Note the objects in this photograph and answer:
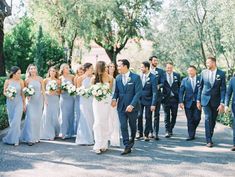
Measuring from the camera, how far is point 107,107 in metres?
10.4

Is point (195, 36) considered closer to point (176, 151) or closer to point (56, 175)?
point (176, 151)

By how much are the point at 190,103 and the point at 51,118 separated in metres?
3.99

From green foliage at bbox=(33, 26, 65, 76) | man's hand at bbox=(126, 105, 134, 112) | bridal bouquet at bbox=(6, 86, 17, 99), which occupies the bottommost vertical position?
man's hand at bbox=(126, 105, 134, 112)

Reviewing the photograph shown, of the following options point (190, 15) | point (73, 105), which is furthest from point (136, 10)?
point (73, 105)

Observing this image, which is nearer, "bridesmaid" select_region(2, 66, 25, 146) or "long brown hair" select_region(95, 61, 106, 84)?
"long brown hair" select_region(95, 61, 106, 84)

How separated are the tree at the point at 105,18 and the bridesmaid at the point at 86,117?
2166cm

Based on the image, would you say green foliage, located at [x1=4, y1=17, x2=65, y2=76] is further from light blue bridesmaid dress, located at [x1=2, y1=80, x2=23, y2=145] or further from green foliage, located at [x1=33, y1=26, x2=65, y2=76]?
light blue bridesmaid dress, located at [x1=2, y1=80, x2=23, y2=145]

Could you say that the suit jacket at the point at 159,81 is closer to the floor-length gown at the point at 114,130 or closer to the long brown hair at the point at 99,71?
the floor-length gown at the point at 114,130

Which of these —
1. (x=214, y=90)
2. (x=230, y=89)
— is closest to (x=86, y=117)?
(x=214, y=90)

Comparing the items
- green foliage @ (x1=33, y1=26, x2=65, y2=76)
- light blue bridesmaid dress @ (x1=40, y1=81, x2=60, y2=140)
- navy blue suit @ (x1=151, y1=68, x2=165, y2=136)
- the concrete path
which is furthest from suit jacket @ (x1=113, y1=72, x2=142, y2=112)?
green foliage @ (x1=33, y1=26, x2=65, y2=76)

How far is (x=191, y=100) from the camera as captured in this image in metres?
12.5

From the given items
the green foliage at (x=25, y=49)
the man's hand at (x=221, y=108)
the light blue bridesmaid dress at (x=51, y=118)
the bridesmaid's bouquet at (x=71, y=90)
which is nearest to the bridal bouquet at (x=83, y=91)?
the bridesmaid's bouquet at (x=71, y=90)

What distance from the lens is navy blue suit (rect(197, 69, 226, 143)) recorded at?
→ 11.2m

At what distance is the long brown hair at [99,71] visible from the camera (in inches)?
394
